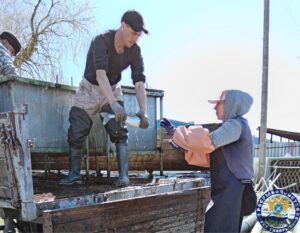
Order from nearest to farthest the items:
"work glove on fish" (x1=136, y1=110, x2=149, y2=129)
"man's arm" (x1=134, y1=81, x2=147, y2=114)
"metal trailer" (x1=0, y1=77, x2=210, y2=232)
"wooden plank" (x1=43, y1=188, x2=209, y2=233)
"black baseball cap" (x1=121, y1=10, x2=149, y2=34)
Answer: "wooden plank" (x1=43, y1=188, x2=209, y2=233), "metal trailer" (x1=0, y1=77, x2=210, y2=232), "black baseball cap" (x1=121, y1=10, x2=149, y2=34), "work glove on fish" (x1=136, y1=110, x2=149, y2=129), "man's arm" (x1=134, y1=81, x2=147, y2=114)

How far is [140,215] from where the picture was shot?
110 inches

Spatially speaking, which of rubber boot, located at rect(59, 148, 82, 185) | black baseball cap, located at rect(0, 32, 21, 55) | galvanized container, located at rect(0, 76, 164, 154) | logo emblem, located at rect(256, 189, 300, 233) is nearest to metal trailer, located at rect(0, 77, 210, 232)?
galvanized container, located at rect(0, 76, 164, 154)

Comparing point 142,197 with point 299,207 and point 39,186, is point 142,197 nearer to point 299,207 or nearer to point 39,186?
point 39,186

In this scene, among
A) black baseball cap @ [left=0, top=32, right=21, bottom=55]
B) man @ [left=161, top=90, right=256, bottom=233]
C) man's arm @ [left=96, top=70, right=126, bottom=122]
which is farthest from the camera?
black baseball cap @ [left=0, top=32, right=21, bottom=55]

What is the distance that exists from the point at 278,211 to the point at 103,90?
12.8ft

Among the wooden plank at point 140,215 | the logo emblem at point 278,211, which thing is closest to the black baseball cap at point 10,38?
the wooden plank at point 140,215

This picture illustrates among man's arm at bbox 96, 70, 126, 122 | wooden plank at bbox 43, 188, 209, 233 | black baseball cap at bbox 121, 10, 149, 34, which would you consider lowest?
wooden plank at bbox 43, 188, 209, 233

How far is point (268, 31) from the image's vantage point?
1128 cm

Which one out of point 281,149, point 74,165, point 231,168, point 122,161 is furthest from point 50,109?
point 281,149

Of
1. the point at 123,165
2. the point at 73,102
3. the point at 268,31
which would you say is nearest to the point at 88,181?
the point at 123,165

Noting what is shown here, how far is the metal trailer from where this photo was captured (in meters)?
2.39

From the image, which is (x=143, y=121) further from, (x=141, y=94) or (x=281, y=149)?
(x=281, y=149)

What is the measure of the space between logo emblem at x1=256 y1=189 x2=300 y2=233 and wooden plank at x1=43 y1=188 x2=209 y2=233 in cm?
250

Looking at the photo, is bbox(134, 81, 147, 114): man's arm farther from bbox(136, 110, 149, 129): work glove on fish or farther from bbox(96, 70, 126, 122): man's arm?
bbox(96, 70, 126, 122): man's arm
